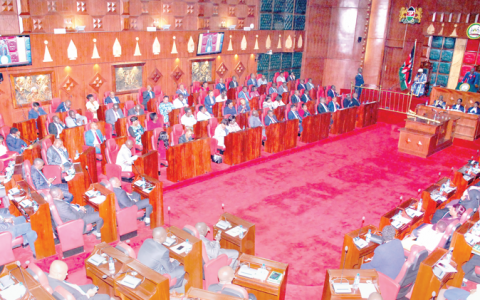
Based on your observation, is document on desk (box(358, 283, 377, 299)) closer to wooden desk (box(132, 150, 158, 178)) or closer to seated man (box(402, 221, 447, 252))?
seated man (box(402, 221, 447, 252))

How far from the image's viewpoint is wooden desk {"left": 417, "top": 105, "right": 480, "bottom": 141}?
11312mm

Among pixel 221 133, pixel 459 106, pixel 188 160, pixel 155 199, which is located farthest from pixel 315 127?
pixel 155 199

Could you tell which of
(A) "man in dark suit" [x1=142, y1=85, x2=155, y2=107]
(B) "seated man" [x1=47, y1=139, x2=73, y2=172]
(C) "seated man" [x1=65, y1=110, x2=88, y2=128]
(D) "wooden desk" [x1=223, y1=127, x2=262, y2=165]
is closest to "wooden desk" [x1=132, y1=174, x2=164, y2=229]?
(B) "seated man" [x1=47, y1=139, x2=73, y2=172]

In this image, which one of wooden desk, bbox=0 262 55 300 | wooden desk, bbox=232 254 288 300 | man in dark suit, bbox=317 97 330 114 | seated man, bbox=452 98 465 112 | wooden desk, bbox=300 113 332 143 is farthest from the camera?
seated man, bbox=452 98 465 112

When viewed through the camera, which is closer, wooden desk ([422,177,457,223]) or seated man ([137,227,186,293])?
seated man ([137,227,186,293])

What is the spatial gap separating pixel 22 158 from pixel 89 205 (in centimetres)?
177

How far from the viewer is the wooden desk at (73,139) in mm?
8281

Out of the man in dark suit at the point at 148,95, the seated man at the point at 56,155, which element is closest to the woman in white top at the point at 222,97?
the man in dark suit at the point at 148,95

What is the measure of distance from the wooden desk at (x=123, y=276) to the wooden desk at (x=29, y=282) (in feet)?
2.14

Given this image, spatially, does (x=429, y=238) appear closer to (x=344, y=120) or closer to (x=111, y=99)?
(x=344, y=120)

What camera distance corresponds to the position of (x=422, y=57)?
667 inches

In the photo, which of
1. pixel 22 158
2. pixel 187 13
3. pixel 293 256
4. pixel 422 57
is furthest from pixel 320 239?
pixel 422 57

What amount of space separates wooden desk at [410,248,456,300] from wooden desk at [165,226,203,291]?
2527 millimetres

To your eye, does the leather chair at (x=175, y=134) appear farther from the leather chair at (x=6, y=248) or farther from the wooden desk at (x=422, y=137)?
Result: the wooden desk at (x=422, y=137)
